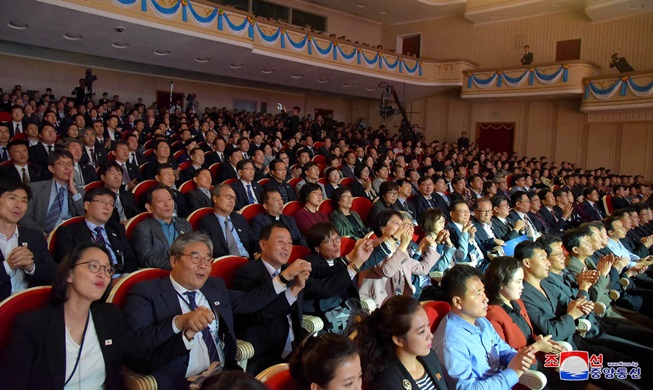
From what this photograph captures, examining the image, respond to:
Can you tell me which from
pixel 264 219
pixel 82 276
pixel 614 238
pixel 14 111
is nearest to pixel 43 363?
pixel 82 276

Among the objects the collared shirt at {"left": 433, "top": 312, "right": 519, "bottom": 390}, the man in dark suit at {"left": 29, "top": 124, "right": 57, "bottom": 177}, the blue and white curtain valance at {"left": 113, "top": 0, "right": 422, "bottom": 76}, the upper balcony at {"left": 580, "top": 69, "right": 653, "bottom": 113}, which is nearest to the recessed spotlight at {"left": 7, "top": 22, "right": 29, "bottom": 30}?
the blue and white curtain valance at {"left": 113, "top": 0, "right": 422, "bottom": 76}

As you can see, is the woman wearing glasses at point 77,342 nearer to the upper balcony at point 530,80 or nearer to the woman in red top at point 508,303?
the woman in red top at point 508,303

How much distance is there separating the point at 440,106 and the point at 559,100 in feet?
10.0

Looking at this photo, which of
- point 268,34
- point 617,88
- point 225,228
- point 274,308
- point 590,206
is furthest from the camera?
point 617,88

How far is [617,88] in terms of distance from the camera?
9.52 m

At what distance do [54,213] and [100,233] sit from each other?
698 mm

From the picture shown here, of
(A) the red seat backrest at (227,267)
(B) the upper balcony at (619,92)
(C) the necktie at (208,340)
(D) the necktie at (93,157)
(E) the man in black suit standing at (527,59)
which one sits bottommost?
(C) the necktie at (208,340)

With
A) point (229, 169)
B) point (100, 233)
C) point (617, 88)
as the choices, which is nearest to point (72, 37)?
point (229, 169)

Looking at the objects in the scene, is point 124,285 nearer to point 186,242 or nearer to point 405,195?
point 186,242

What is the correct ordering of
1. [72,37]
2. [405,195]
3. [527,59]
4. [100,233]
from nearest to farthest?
[100,233], [405,195], [72,37], [527,59]

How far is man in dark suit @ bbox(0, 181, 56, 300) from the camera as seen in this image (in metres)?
1.73

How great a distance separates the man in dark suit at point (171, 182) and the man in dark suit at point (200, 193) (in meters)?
0.05

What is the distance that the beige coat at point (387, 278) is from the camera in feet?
7.36

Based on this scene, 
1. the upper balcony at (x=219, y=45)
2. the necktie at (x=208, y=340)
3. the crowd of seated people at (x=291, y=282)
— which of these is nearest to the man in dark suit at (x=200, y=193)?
the crowd of seated people at (x=291, y=282)
